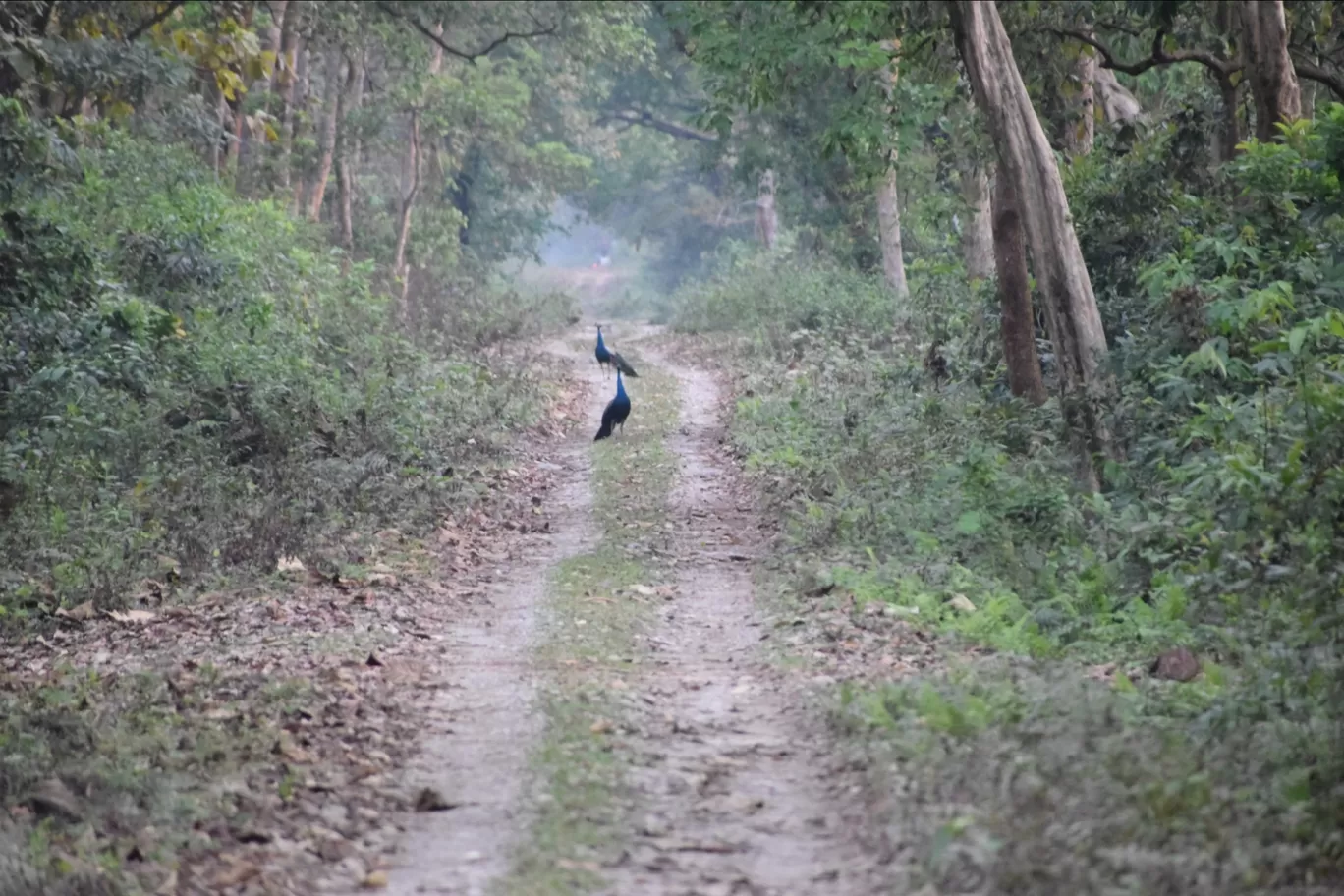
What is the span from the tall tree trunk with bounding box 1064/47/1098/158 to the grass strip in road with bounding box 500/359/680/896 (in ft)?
19.2

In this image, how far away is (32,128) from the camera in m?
13.2

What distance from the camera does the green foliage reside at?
1152 centimetres

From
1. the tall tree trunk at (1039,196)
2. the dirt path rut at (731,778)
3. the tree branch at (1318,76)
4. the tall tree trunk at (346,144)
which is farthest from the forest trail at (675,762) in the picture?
the tall tree trunk at (346,144)

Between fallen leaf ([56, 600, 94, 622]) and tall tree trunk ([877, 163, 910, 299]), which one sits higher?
tall tree trunk ([877, 163, 910, 299])

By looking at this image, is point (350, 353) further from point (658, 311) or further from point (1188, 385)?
point (658, 311)

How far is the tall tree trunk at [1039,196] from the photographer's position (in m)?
11.9

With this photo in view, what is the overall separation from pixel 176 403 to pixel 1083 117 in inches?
400

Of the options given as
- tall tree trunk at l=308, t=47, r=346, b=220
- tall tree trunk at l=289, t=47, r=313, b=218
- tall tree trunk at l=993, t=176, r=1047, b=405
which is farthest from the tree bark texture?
tall tree trunk at l=993, t=176, r=1047, b=405

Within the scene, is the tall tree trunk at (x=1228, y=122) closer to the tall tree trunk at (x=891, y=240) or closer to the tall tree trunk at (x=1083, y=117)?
the tall tree trunk at (x=1083, y=117)

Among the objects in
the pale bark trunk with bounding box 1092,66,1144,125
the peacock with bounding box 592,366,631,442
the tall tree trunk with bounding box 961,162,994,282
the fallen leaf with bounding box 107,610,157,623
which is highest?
the pale bark trunk with bounding box 1092,66,1144,125

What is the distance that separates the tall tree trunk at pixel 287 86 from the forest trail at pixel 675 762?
15.5m

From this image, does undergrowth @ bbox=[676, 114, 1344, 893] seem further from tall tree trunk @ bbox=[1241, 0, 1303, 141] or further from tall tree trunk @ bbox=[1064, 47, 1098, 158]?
tall tree trunk @ bbox=[1064, 47, 1098, 158]

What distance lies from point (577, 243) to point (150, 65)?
9537cm

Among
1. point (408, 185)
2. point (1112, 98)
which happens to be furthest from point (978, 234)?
point (408, 185)
